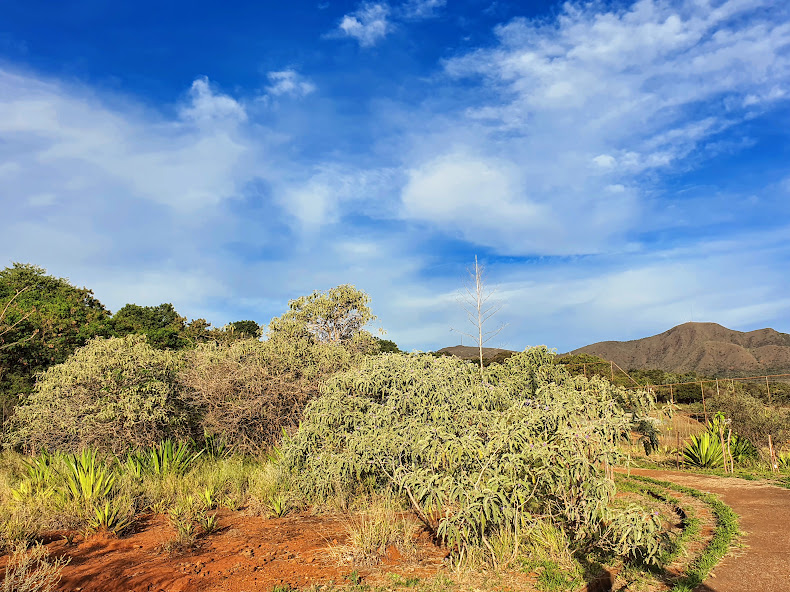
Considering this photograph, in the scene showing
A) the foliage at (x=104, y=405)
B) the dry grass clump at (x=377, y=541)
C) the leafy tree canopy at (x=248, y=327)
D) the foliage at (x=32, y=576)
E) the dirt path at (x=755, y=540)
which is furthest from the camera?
the leafy tree canopy at (x=248, y=327)

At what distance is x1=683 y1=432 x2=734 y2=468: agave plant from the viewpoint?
43.7 ft

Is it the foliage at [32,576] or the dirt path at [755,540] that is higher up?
the foliage at [32,576]

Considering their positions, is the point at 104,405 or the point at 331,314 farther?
the point at 331,314

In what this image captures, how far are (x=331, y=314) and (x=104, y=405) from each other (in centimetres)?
1385

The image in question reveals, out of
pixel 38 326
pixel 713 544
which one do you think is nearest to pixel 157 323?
pixel 38 326

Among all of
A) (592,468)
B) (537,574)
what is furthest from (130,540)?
(592,468)

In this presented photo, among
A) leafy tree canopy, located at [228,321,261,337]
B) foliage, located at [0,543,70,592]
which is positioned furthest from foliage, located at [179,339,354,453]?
leafy tree canopy, located at [228,321,261,337]

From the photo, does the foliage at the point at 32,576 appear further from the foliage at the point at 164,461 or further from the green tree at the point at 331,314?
the green tree at the point at 331,314

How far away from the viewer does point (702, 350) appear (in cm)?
6650

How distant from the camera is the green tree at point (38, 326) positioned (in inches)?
642

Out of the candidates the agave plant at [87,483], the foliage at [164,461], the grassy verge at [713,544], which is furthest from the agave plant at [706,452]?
the agave plant at [87,483]

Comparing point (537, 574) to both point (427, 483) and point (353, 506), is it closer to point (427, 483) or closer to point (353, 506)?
point (427, 483)

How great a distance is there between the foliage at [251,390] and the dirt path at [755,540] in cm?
808

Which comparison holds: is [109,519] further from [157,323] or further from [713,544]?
[157,323]
